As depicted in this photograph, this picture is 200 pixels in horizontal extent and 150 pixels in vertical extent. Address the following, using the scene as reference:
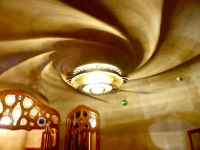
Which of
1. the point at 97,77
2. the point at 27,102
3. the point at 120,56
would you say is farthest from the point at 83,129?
the point at 120,56

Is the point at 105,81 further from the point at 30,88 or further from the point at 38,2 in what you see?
the point at 30,88

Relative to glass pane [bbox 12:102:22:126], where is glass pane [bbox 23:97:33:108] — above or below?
above

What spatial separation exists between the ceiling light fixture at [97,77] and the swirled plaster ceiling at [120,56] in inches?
4.8

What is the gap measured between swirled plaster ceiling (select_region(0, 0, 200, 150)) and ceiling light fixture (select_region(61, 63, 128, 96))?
0.12 metres

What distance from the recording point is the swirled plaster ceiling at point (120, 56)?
1.10 m

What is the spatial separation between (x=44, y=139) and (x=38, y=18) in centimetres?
179

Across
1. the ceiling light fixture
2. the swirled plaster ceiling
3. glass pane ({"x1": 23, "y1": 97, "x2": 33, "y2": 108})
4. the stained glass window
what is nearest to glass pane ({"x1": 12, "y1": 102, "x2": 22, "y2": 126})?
glass pane ({"x1": 23, "y1": 97, "x2": 33, "y2": 108})

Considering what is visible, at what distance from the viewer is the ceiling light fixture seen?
5.28 feet

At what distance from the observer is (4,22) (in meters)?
1.16

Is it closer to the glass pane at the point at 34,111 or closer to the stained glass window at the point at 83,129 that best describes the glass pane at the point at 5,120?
the glass pane at the point at 34,111

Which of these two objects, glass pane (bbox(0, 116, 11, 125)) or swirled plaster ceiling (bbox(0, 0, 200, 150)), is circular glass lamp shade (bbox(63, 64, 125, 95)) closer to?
swirled plaster ceiling (bbox(0, 0, 200, 150))

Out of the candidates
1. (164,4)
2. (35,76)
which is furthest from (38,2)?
(35,76)

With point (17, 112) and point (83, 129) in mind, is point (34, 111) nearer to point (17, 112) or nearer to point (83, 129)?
point (17, 112)

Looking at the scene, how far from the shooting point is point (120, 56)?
66.4 inches
